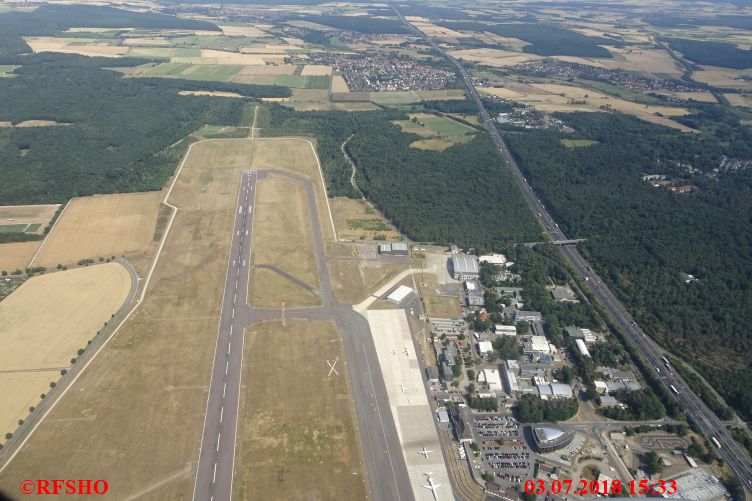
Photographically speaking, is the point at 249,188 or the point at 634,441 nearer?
the point at 634,441

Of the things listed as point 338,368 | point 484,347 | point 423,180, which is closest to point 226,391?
point 338,368

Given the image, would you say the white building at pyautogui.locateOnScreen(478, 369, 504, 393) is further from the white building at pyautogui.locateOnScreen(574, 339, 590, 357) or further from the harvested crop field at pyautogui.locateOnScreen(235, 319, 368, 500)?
the harvested crop field at pyautogui.locateOnScreen(235, 319, 368, 500)

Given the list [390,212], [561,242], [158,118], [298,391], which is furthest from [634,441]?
[158,118]

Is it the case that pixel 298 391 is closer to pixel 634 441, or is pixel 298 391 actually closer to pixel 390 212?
pixel 634 441

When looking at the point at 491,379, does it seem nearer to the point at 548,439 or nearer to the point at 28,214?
the point at 548,439

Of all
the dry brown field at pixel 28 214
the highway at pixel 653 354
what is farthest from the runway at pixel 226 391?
the highway at pixel 653 354

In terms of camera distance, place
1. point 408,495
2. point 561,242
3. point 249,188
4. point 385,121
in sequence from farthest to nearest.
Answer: point 385,121 → point 249,188 → point 561,242 → point 408,495
